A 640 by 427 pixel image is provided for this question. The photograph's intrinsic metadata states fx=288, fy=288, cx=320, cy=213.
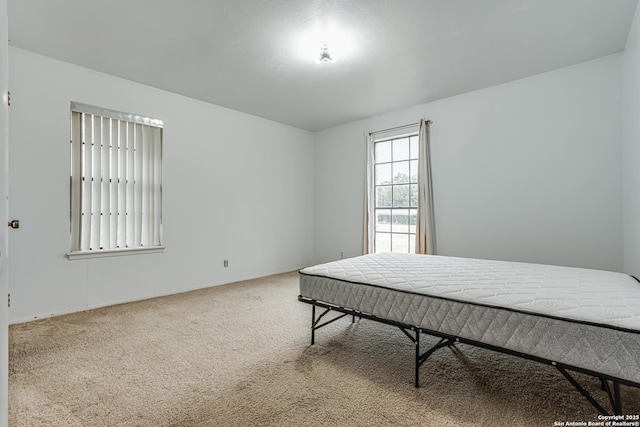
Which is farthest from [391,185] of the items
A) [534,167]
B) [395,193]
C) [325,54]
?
[325,54]

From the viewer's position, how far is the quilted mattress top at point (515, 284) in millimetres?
1335

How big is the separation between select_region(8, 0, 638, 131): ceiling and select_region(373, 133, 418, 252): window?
107 centimetres

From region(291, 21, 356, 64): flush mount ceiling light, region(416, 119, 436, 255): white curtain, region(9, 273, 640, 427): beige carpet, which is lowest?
region(9, 273, 640, 427): beige carpet

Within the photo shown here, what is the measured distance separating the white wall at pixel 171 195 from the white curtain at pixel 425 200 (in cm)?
227

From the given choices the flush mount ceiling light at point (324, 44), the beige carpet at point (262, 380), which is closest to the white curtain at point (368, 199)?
the flush mount ceiling light at point (324, 44)

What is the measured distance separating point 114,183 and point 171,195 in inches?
25.1

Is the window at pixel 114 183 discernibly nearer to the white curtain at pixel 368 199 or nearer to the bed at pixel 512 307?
the bed at pixel 512 307

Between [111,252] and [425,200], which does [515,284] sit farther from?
[111,252]

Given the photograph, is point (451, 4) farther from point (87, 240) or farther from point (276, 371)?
point (87, 240)

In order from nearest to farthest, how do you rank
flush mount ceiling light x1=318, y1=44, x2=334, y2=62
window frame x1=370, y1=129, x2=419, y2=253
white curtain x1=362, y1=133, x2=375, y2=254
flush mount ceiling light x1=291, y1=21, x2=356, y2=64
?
flush mount ceiling light x1=291, y1=21, x2=356, y2=64 < flush mount ceiling light x1=318, y1=44, x2=334, y2=62 < window frame x1=370, y1=129, x2=419, y2=253 < white curtain x1=362, y1=133, x2=375, y2=254

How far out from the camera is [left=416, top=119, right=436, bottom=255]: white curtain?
4074 mm

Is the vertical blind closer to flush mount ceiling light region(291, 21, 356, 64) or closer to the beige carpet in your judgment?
the beige carpet

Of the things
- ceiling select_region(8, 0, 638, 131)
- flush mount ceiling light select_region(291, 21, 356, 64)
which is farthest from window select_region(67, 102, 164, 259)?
flush mount ceiling light select_region(291, 21, 356, 64)

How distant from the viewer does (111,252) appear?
3.35 meters
